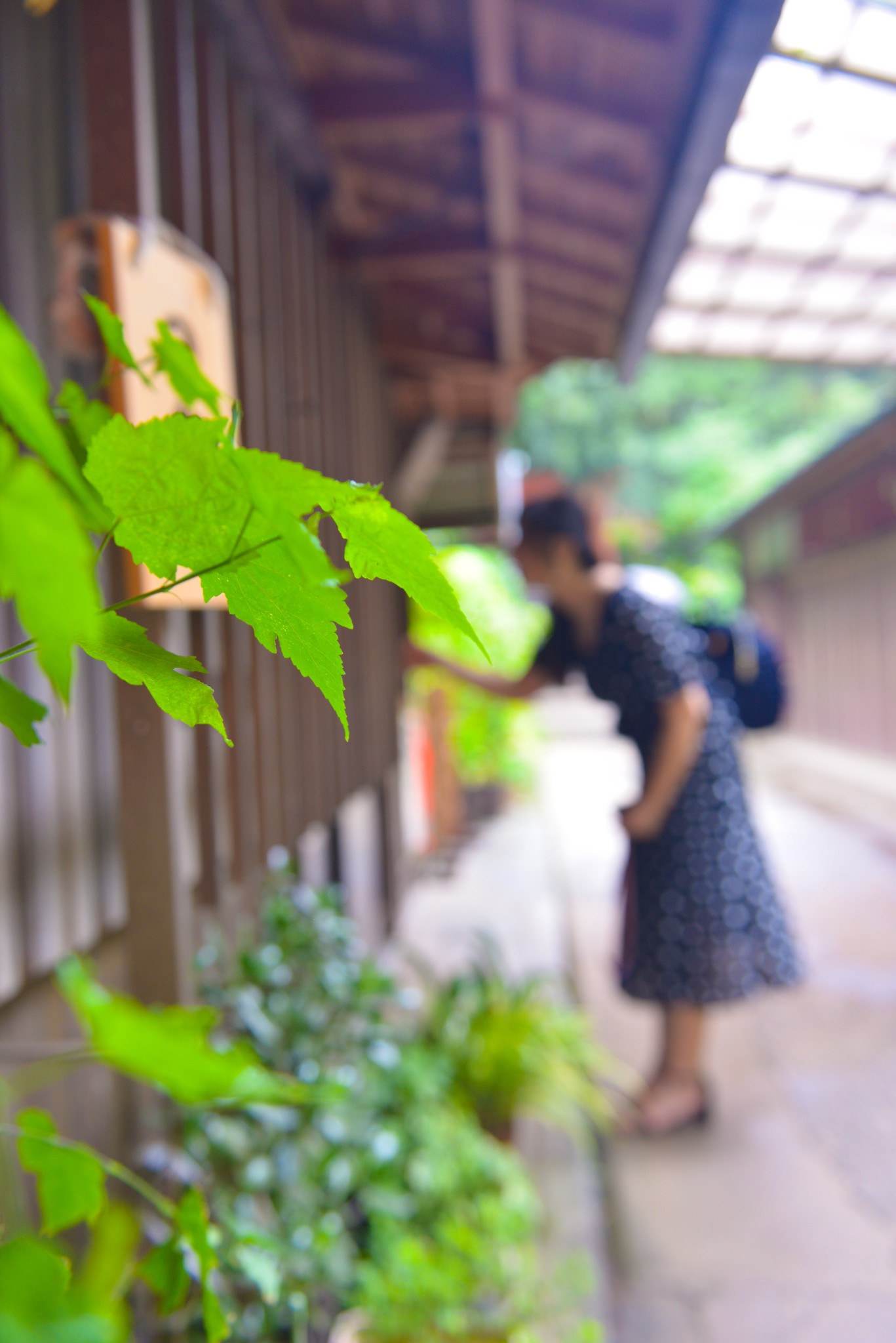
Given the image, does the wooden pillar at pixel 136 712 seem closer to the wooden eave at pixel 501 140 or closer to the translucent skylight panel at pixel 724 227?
the wooden eave at pixel 501 140

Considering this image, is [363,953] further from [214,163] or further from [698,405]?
[698,405]

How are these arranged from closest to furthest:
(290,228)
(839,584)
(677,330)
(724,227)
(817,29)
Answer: (817,29) < (290,228) < (724,227) < (677,330) < (839,584)

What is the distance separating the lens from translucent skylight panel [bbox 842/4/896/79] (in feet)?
5.74

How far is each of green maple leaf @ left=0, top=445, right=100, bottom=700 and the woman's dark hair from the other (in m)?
2.33

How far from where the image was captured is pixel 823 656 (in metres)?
11.0

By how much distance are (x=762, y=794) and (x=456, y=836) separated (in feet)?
13.8

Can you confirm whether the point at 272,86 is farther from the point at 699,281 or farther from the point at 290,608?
the point at 290,608

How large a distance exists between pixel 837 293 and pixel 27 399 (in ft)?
12.6

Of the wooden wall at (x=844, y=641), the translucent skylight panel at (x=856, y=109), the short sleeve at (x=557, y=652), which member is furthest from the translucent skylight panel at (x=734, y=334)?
the wooden wall at (x=844, y=641)

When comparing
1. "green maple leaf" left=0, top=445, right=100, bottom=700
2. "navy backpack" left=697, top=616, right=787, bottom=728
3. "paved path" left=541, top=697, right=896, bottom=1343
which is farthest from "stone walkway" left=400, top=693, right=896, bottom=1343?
"green maple leaf" left=0, top=445, right=100, bottom=700

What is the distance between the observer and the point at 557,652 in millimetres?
2717

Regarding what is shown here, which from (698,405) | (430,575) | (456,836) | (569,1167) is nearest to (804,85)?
(430,575)

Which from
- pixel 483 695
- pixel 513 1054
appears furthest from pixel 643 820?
pixel 483 695

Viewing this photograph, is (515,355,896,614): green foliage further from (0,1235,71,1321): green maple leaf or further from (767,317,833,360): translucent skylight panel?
(0,1235,71,1321): green maple leaf
